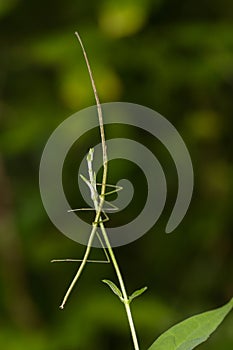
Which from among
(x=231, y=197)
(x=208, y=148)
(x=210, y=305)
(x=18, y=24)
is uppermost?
(x=18, y=24)

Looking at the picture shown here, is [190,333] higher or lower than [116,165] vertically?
lower

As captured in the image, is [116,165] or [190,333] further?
[116,165]

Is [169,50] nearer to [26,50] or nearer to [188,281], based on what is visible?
[26,50]

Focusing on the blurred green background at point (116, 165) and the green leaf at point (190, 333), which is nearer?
the green leaf at point (190, 333)

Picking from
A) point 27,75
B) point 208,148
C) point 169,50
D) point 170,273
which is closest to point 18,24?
point 27,75
